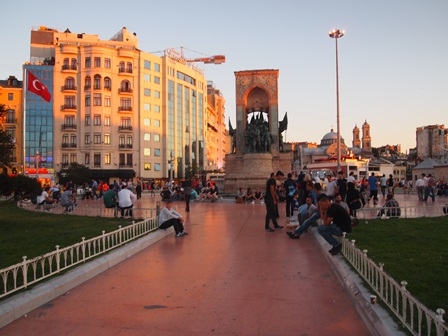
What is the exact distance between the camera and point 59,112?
58.6m

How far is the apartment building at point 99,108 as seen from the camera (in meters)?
57.9

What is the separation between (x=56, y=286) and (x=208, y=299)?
215 centimetres

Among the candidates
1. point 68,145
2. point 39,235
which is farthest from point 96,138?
point 39,235

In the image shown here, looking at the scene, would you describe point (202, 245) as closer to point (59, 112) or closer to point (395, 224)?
point (395, 224)

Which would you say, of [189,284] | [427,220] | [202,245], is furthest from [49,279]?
[427,220]

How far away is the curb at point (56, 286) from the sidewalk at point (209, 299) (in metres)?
0.10

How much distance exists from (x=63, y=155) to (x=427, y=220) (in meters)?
53.1

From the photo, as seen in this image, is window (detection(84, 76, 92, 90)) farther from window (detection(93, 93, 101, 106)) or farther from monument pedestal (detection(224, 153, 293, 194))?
monument pedestal (detection(224, 153, 293, 194))

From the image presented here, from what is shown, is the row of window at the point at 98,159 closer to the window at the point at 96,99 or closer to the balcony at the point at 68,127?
the balcony at the point at 68,127

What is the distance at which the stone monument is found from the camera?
30.2m

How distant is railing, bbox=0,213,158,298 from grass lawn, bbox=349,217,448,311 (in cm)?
501

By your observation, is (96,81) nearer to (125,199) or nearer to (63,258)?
(125,199)

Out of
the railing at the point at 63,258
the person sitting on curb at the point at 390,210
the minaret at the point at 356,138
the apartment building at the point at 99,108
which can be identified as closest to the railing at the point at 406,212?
the person sitting on curb at the point at 390,210

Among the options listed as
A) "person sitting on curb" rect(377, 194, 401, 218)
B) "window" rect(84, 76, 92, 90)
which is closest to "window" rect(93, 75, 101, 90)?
"window" rect(84, 76, 92, 90)
